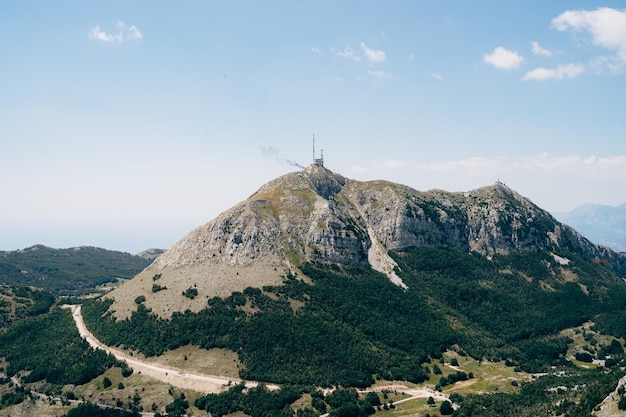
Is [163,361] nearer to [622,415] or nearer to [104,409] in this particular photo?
[104,409]

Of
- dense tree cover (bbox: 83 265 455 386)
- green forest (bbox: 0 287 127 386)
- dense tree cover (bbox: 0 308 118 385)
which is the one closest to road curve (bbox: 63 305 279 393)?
dense tree cover (bbox: 83 265 455 386)

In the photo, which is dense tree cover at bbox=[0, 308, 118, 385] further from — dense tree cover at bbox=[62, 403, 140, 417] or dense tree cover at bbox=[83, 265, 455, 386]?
dense tree cover at bbox=[62, 403, 140, 417]

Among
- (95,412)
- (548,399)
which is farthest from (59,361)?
(548,399)

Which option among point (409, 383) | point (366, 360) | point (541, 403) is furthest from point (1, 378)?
point (541, 403)

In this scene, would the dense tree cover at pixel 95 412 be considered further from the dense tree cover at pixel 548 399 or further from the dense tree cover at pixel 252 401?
the dense tree cover at pixel 548 399

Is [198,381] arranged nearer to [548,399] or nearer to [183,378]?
[183,378]

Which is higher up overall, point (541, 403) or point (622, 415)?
point (622, 415)

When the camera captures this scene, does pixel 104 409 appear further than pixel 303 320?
No
